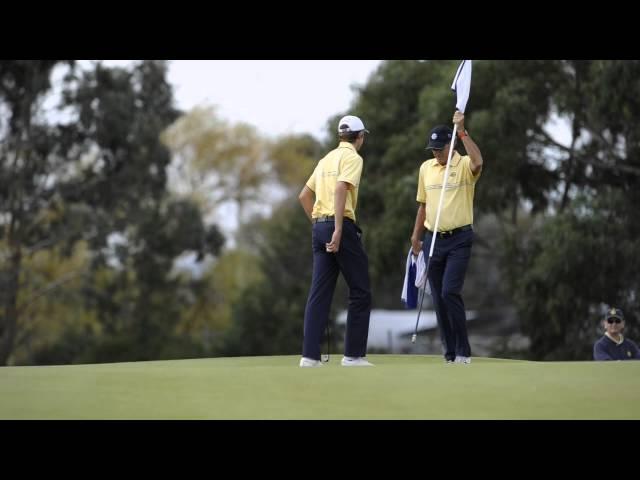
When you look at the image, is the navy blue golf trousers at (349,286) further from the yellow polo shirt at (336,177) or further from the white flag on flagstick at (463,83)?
the white flag on flagstick at (463,83)

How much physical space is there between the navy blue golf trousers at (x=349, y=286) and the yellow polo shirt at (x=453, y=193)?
3.15ft

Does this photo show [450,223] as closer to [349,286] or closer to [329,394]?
[349,286]

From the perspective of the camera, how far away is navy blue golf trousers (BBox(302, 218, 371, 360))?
28.4ft

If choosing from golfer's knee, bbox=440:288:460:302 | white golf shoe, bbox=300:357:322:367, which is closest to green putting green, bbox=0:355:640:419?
white golf shoe, bbox=300:357:322:367

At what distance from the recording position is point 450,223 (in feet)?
30.6

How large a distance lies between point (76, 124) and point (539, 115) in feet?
52.3

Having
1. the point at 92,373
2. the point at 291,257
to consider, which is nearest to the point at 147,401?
the point at 92,373

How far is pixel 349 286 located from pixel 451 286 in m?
0.99

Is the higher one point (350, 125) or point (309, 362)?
point (350, 125)

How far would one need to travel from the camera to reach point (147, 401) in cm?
590

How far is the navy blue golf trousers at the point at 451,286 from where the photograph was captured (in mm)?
9203

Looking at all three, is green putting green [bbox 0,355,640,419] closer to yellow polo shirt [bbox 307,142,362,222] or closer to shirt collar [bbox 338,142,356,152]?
yellow polo shirt [bbox 307,142,362,222]

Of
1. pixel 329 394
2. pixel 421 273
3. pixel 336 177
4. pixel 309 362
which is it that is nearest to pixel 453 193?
pixel 421 273

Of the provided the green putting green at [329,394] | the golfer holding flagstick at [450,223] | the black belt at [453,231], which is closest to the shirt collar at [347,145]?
the golfer holding flagstick at [450,223]
